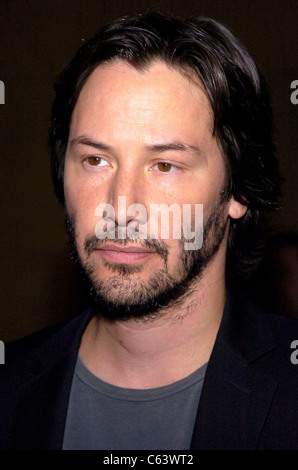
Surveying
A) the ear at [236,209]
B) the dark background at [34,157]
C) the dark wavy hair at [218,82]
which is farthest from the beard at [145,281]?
the dark background at [34,157]

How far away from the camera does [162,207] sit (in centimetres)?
154

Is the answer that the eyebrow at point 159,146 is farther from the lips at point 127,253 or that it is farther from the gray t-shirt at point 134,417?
the gray t-shirt at point 134,417

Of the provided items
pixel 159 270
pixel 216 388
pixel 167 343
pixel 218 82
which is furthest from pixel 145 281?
pixel 218 82

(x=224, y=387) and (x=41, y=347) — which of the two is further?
(x=41, y=347)

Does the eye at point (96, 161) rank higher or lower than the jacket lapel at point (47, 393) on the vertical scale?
higher

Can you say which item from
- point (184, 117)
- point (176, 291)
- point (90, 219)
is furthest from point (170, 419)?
point (184, 117)

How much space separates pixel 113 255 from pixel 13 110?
184 centimetres

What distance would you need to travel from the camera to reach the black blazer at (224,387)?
1495 millimetres

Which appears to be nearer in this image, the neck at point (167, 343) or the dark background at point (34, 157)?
the neck at point (167, 343)

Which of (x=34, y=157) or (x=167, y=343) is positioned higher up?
(x=34, y=157)

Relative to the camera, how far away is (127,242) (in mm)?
1533

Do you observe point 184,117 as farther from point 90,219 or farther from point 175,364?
point 175,364

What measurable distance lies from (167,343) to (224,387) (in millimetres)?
211

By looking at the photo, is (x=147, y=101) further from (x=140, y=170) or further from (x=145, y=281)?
(x=145, y=281)
